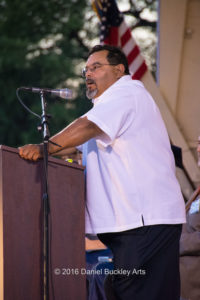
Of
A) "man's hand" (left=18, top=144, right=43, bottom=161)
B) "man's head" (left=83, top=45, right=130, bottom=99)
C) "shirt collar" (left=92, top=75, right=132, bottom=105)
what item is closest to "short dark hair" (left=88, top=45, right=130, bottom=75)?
"man's head" (left=83, top=45, right=130, bottom=99)

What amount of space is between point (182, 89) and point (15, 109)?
10342 mm

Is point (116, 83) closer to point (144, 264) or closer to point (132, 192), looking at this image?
point (132, 192)

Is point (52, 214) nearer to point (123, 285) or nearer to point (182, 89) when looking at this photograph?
point (123, 285)

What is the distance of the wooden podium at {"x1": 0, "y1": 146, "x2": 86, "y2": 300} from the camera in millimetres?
2900

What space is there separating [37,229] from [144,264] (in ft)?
2.39

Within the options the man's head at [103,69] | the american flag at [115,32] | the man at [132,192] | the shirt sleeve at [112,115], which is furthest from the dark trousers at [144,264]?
the american flag at [115,32]

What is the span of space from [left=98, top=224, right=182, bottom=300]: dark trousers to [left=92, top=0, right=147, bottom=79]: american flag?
4815 mm

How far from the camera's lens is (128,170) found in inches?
132

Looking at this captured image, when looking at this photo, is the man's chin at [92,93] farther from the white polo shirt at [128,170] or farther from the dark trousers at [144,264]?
Answer: the dark trousers at [144,264]

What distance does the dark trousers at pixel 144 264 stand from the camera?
329 cm

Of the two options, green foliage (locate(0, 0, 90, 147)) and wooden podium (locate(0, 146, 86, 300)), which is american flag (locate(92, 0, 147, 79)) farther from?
green foliage (locate(0, 0, 90, 147))

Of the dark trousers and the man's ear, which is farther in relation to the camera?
the man's ear

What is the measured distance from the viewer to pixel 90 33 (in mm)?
17141

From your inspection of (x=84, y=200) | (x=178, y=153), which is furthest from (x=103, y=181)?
(x=178, y=153)
